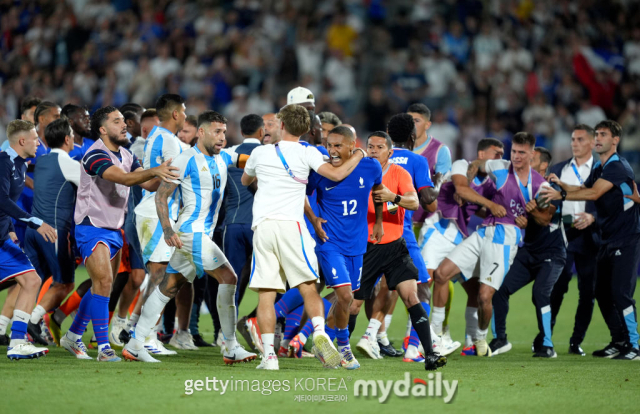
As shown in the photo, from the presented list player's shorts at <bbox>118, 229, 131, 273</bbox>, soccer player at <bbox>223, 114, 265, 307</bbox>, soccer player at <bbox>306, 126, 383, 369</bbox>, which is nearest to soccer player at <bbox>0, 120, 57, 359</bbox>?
player's shorts at <bbox>118, 229, 131, 273</bbox>

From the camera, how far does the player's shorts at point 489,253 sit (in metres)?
8.45

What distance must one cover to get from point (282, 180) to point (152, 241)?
6.32ft

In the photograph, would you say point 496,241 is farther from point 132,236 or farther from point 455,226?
point 132,236

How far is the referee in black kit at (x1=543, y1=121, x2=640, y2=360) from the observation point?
328 inches

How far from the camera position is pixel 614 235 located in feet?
28.0

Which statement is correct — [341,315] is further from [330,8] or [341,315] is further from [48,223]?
[330,8]

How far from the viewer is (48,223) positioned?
25.2 ft

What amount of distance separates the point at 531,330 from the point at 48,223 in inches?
253

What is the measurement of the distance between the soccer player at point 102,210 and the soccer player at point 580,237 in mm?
4968

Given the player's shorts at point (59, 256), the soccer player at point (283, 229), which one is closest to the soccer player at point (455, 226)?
the soccer player at point (283, 229)

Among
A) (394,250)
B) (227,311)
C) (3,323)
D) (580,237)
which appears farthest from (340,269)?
(580,237)

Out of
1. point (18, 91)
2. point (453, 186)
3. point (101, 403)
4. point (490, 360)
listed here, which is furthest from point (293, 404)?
point (18, 91)

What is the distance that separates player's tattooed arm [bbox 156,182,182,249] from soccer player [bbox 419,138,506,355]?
316 cm

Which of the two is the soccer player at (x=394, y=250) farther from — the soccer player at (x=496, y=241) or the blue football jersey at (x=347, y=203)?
the soccer player at (x=496, y=241)
